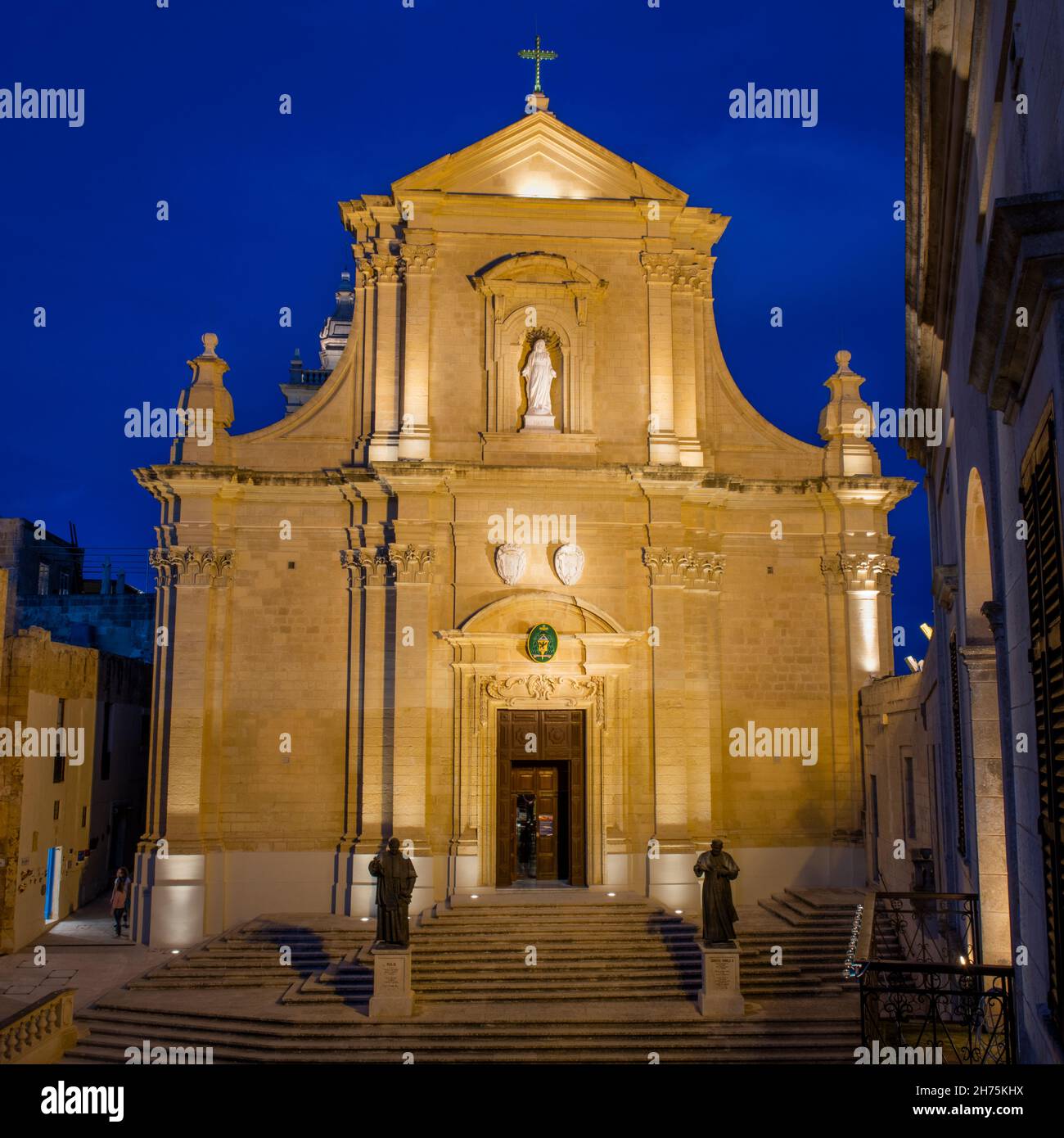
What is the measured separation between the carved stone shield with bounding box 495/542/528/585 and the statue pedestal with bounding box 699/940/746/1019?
862 cm

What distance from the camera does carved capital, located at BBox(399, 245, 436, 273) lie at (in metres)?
24.2

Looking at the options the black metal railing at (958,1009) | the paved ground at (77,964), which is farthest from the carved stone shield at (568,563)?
the paved ground at (77,964)

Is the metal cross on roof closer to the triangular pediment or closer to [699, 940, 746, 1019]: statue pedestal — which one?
the triangular pediment

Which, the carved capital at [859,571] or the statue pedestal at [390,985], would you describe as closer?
the statue pedestal at [390,985]

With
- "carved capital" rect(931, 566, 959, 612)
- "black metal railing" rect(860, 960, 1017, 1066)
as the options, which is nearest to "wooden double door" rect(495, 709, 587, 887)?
"black metal railing" rect(860, 960, 1017, 1066)

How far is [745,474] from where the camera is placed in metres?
24.8

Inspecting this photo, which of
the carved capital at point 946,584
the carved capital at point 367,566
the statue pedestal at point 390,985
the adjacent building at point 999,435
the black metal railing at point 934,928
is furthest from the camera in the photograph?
the carved capital at point 367,566

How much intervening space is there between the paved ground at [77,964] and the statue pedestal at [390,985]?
4.75 meters

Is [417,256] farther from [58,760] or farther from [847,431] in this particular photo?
[58,760]

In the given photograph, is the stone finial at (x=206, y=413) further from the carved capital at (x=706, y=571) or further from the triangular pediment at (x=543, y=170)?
the carved capital at (x=706, y=571)

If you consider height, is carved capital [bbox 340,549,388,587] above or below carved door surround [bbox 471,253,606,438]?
below

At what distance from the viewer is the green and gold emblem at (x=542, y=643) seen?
22859mm
